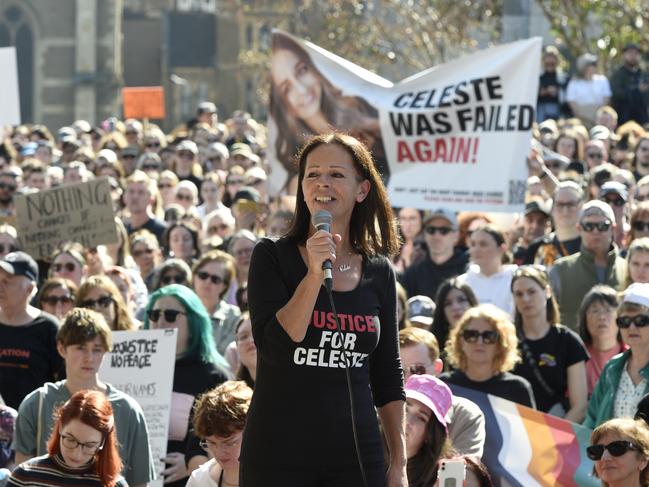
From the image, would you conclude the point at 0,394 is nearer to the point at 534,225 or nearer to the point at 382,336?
the point at 382,336

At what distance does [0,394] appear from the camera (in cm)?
966

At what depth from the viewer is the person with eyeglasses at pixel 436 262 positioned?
1270 cm

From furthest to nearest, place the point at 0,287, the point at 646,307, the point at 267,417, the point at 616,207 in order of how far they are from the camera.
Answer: the point at 616,207 < the point at 0,287 < the point at 646,307 < the point at 267,417

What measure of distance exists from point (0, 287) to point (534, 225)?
5078mm

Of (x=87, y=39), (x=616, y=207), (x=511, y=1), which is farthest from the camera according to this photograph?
(x=87, y=39)

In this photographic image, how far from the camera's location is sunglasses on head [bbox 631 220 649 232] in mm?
12133

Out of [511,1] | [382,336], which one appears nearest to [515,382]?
[382,336]

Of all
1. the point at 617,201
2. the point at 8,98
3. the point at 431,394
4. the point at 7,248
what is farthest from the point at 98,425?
the point at 8,98

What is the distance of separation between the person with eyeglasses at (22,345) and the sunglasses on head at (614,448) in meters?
3.34

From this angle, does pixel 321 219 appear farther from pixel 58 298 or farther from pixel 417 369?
pixel 58 298

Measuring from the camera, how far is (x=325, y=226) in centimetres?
514

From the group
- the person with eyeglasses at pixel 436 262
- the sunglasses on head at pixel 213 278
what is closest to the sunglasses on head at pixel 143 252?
the person with eyeglasses at pixel 436 262

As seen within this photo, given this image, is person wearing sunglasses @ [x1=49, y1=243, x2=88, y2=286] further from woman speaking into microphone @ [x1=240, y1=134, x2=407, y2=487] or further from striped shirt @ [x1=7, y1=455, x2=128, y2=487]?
woman speaking into microphone @ [x1=240, y1=134, x2=407, y2=487]

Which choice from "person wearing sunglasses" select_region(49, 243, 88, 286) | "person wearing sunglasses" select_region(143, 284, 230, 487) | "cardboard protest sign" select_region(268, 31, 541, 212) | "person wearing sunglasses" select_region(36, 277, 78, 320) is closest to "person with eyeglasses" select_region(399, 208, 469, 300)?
"cardboard protest sign" select_region(268, 31, 541, 212)
